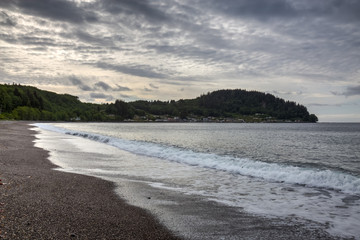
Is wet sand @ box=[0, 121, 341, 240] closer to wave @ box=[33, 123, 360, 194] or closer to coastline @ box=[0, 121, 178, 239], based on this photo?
coastline @ box=[0, 121, 178, 239]

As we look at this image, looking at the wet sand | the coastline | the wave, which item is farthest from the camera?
the wave

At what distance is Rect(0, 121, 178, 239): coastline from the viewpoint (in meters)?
5.68

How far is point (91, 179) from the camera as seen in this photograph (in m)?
11.8

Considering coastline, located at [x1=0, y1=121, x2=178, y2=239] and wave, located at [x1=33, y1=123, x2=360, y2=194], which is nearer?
coastline, located at [x1=0, y1=121, x2=178, y2=239]

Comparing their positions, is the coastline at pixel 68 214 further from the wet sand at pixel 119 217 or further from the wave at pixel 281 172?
the wave at pixel 281 172

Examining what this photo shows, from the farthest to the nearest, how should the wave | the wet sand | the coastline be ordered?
the wave → the wet sand → the coastline

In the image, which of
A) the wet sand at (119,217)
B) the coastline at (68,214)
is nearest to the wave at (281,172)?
the wet sand at (119,217)

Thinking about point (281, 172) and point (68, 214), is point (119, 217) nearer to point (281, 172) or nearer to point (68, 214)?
point (68, 214)

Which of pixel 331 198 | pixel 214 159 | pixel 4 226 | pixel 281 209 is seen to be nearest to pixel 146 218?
pixel 4 226

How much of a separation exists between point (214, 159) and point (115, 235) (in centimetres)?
1526

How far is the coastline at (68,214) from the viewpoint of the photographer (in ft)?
18.6

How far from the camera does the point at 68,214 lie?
6816 millimetres

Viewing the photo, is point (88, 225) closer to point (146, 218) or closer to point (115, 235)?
point (115, 235)

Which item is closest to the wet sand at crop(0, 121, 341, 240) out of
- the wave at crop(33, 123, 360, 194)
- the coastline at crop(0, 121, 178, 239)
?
the coastline at crop(0, 121, 178, 239)
